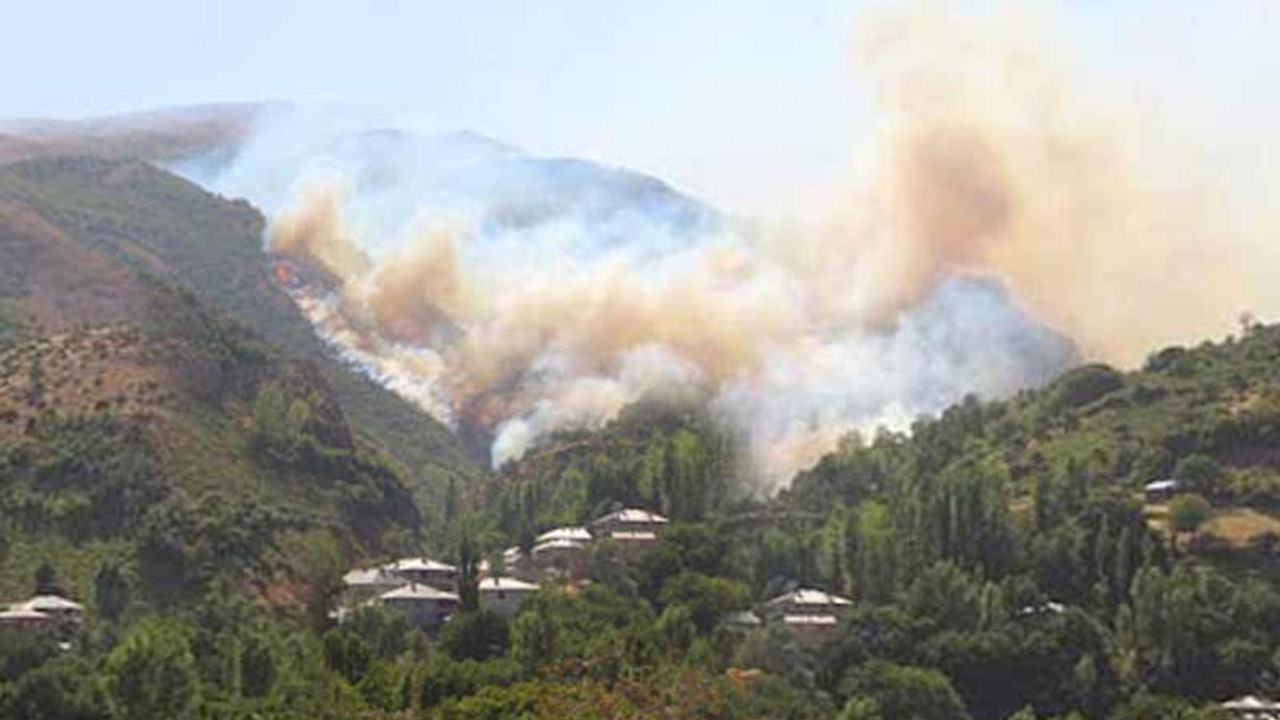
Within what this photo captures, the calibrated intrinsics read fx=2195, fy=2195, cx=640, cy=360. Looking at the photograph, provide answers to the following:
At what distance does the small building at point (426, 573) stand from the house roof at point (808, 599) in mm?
19748

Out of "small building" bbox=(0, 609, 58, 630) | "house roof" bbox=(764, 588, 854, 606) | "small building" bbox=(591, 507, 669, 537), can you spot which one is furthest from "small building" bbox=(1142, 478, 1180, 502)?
"small building" bbox=(0, 609, 58, 630)

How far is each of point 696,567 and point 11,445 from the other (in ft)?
140

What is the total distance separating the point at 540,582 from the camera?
125000mm

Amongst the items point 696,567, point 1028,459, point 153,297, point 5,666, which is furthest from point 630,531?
point 153,297

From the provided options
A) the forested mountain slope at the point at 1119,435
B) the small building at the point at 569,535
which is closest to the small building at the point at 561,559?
the small building at the point at 569,535

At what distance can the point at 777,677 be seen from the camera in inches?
3912

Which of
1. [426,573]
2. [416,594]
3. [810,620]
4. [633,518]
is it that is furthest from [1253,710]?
[426,573]

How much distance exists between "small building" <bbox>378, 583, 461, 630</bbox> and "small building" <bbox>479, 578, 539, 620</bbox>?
5.40 ft

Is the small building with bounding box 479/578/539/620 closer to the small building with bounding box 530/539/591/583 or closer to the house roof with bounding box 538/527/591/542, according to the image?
the small building with bounding box 530/539/591/583

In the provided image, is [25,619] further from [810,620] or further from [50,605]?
[810,620]

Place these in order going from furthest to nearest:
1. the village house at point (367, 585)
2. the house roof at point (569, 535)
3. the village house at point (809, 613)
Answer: the house roof at point (569, 535) < the village house at point (367, 585) < the village house at point (809, 613)

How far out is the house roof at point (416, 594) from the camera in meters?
120

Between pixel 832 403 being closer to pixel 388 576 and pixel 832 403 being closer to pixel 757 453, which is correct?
pixel 757 453

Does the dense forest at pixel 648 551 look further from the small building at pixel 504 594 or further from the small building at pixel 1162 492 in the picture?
the small building at pixel 504 594
